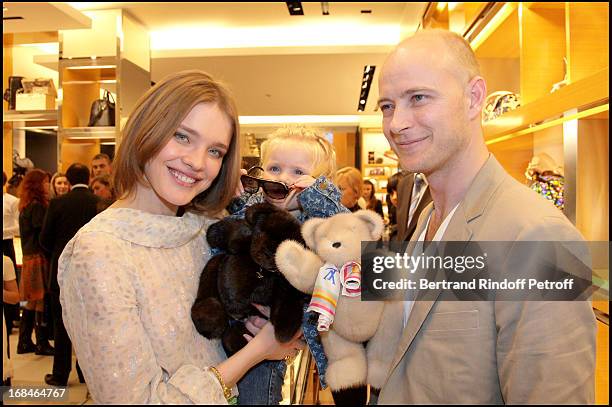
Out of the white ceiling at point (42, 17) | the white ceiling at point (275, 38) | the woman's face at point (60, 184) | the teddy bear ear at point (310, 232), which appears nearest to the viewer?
the teddy bear ear at point (310, 232)

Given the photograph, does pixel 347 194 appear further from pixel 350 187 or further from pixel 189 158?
pixel 189 158

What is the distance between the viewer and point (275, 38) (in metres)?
6.45

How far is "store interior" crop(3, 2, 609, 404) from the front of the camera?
1.72m

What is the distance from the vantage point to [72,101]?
17.6 ft

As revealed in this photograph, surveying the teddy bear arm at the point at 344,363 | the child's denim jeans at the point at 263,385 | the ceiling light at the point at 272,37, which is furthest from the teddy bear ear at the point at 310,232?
the ceiling light at the point at 272,37

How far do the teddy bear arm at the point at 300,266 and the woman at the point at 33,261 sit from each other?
3325 millimetres

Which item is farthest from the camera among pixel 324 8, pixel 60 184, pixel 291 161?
pixel 324 8

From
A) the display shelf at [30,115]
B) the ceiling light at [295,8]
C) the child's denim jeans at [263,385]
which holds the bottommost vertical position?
the child's denim jeans at [263,385]

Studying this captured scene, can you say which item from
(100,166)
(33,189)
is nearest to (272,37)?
(33,189)

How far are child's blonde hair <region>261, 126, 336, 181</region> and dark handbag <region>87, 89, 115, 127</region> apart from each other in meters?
4.08

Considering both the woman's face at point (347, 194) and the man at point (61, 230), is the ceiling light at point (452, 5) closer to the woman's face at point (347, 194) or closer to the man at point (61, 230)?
the woman's face at point (347, 194)

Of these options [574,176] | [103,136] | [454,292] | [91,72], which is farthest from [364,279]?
[91,72]

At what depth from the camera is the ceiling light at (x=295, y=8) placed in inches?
201

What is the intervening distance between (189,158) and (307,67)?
20.3ft
